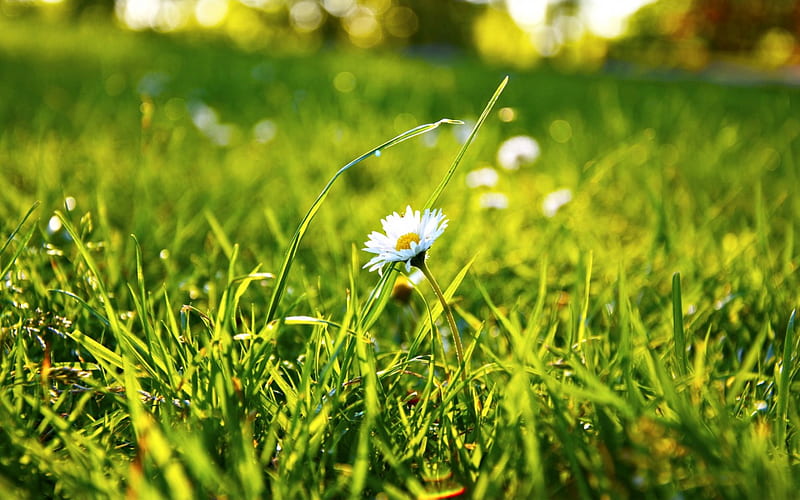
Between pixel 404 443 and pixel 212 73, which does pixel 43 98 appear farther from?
pixel 404 443

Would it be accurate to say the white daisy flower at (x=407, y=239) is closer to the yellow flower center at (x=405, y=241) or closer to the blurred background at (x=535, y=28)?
the yellow flower center at (x=405, y=241)

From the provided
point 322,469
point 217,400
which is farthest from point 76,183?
point 322,469

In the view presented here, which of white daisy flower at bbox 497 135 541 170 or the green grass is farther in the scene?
white daisy flower at bbox 497 135 541 170

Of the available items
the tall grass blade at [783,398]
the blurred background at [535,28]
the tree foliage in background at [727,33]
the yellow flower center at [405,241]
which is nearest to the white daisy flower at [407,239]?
the yellow flower center at [405,241]

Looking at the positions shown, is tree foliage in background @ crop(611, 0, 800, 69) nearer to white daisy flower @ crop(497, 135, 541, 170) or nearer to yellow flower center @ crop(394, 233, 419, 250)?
white daisy flower @ crop(497, 135, 541, 170)

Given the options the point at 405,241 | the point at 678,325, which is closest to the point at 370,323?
the point at 405,241

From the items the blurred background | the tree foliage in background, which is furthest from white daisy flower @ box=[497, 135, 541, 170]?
the tree foliage in background

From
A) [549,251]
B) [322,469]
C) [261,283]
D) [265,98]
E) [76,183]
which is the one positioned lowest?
[322,469]
